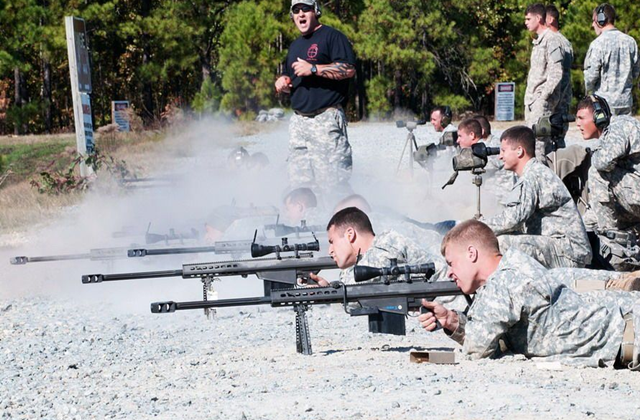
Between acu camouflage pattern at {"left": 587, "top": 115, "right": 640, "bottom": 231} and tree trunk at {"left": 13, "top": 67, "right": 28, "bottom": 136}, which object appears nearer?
acu camouflage pattern at {"left": 587, "top": 115, "right": 640, "bottom": 231}

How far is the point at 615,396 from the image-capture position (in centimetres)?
452

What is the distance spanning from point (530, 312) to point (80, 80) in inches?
416

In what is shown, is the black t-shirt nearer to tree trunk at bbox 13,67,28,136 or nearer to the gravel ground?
the gravel ground

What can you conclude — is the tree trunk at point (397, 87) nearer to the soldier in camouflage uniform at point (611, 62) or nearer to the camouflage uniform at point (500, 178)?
the camouflage uniform at point (500, 178)

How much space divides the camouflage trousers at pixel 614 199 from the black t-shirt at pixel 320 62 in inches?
86.9

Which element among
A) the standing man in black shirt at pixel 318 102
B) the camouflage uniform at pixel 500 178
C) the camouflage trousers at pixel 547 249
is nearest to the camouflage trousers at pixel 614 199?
the camouflage uniform at pixel 500 178

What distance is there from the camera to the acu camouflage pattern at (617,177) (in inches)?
316

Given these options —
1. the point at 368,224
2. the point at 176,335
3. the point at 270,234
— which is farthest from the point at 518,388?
the point at 270,234

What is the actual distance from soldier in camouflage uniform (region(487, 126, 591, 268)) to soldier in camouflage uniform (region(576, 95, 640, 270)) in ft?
2.18

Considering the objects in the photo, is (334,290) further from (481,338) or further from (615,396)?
(615,396)

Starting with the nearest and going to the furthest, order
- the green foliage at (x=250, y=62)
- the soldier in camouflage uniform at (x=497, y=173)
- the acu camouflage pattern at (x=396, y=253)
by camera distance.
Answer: the acu camouflage pattern at (x=396, y=253) < the soldier in camouflage uniform at (x=497, y=173) < the green foliage at (x=250, y=62)

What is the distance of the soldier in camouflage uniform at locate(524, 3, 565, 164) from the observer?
10109 mm

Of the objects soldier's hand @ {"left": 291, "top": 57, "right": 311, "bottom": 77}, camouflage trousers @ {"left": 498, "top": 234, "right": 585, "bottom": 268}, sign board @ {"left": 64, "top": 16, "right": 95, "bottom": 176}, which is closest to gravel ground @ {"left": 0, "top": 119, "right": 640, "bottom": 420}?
camouflage trousers @ {"left": 498, "top": 234, "right": 585, "bottom": 268}

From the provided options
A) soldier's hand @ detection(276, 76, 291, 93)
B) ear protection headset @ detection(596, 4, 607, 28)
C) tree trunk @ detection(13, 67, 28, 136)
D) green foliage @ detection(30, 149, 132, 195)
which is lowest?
tree trunk @ detection(13, 67, 28, 136)
